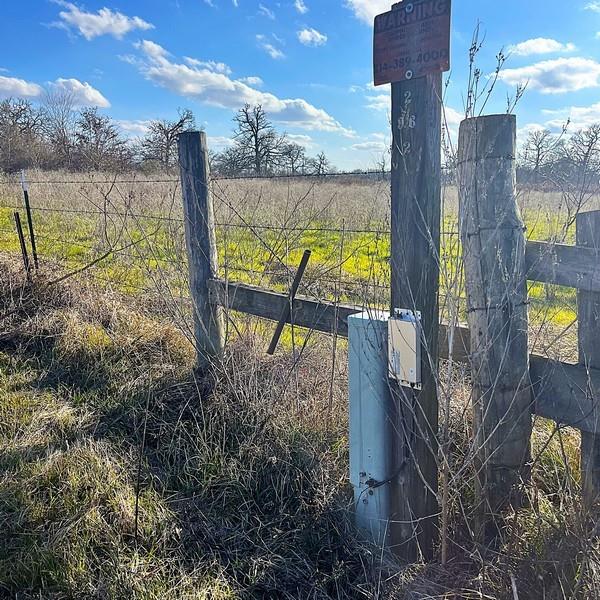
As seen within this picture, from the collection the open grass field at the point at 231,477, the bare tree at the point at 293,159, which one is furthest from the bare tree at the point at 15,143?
the open grass field at the point at 231,477

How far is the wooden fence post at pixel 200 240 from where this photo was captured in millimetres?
3449

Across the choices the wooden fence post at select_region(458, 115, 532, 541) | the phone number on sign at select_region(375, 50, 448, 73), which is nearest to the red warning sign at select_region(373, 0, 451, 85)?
the phone number on sign at select_region(375, 50, 448, 73)

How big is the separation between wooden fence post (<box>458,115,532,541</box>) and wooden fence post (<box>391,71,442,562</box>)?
15 cm

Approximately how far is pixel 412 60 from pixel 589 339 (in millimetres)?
1291

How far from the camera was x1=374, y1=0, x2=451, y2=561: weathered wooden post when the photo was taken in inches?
73.9

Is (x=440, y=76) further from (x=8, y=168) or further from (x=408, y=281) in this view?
(x=8, y=168)

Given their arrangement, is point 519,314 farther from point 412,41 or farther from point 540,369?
point 412,41

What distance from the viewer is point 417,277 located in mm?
2086

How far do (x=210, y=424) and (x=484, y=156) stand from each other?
2071mm

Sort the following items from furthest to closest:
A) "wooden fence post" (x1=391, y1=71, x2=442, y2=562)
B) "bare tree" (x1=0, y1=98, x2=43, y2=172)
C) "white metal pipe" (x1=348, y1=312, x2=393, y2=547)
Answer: "bare tree" (x1=0, y1=98, x2=43, y2=172), "white metal pipe" (x1=348, y1=312, x2=393, y2=547), "wooden fence post" (x1=391, y1=71, x2=442, y2=562)

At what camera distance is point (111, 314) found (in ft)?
15.2

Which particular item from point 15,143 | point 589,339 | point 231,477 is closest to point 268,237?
point 231,477

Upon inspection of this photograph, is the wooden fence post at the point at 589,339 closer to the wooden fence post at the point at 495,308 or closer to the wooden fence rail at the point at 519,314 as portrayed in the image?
the wooden fence rail at the point at 519,314

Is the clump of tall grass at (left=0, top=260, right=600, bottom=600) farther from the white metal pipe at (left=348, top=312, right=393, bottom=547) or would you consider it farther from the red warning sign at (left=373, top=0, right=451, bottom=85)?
the red warning sign at (left=373, top=0, right=451, bottom=85)
